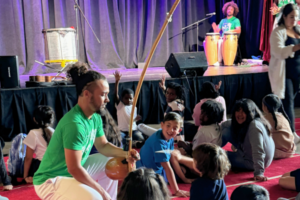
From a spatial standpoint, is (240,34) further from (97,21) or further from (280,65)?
(280,65)

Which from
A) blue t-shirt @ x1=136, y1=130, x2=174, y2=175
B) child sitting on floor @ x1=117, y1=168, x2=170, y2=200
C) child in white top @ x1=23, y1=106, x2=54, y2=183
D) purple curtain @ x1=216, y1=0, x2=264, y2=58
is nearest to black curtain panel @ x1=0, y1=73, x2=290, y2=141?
child in white top @ x1=23, y1=106, x2=54, y2=183

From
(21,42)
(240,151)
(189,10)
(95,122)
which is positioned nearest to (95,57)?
(21,42)

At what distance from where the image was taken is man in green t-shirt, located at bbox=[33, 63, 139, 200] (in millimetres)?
1702

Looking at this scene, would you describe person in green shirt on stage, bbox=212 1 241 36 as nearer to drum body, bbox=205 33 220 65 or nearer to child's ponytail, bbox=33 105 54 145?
drum body, bbox=205 33 220 65

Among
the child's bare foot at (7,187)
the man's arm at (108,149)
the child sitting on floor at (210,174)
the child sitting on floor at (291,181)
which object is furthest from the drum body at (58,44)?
the child sitting on floor at (210,174)

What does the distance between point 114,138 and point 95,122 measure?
990 mm

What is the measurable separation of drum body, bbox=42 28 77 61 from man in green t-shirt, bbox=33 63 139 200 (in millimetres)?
3673

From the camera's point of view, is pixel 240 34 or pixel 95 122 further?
pixel 240 34

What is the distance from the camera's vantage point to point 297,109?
5363mm

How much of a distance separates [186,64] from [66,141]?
3.52 m

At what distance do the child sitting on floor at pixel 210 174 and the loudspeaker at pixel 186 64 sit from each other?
10.4 feet

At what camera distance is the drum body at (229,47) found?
766 centimetres

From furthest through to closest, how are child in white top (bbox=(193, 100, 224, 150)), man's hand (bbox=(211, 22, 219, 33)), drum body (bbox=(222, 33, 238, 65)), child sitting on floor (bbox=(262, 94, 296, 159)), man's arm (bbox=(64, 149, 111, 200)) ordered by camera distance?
man's hand (bbox=(211, 22, 219, 33)) < drum body (bbox=(222, 33, 238, 65)) < child sitting on floor (bbox=(262, 94, 296, 159)) < child in white top (bbox=(193, 100, 224, 150)) < man's arm (bbox=(64, 149, 111, 200))

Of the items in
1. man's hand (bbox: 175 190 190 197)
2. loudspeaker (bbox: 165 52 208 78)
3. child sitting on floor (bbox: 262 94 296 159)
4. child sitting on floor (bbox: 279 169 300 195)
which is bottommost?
man's hand (bbox: 175 190 190 197)
